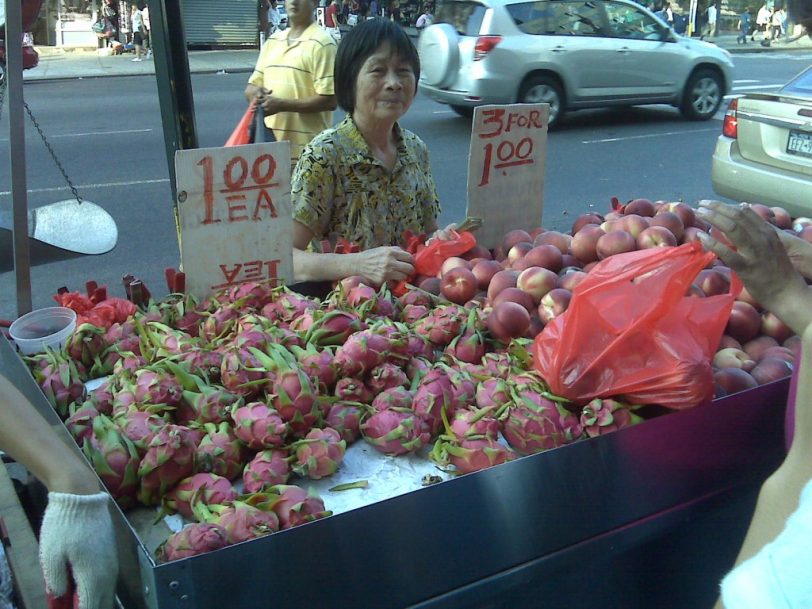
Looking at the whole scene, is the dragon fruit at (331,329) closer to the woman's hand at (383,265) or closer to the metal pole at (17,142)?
the woman's hand at (383,265)

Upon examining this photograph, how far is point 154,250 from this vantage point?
18.8 ft

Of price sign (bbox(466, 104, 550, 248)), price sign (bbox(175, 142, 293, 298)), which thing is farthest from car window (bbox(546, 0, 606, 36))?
price sign (bbox(175, 142, 293, 298))

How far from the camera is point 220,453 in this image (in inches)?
55.2

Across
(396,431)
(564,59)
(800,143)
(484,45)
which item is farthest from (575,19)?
(396,431)

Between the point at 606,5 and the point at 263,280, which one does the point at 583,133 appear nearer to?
the point at 606,5

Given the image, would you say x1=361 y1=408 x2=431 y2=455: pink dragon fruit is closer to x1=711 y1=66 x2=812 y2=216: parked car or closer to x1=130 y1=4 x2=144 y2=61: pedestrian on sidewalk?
x1=711 y1=66 x2=812 y2=216: parked car

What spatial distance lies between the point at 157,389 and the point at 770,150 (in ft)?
18.2

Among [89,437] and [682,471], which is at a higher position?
[89,437]

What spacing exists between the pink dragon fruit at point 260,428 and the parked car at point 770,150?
16.9 ft

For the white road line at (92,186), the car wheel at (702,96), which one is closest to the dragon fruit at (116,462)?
the white road line at (92,186)

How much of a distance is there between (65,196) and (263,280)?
18.8 feet

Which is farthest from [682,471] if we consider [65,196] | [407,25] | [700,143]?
[407,25]

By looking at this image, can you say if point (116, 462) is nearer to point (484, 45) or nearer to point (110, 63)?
point (484, 45)

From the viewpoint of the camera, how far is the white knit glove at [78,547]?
3.67 ft
